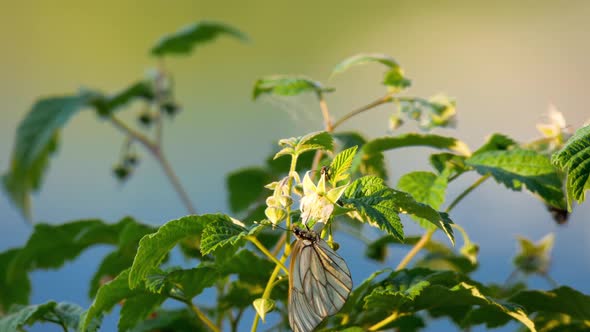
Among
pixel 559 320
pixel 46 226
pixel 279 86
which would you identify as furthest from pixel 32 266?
pixel 559 320

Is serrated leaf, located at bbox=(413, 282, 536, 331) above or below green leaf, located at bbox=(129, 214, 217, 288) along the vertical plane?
below

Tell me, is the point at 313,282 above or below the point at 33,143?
below

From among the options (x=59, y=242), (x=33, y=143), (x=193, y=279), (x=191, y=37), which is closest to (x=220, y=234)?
(x=193, y=279)

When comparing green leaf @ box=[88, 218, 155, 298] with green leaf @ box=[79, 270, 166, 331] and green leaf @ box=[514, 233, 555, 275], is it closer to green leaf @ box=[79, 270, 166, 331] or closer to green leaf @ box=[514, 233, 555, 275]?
green leaf @ box=[79, 270, 166, 331]

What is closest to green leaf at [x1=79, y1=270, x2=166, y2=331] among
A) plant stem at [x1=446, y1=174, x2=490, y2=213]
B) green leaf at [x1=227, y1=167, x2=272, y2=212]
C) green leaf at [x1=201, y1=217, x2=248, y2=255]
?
green leaf at [x1=201, y1=217, x2=248, y2=255]

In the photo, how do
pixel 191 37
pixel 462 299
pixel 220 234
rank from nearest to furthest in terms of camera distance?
pixel 220 234, pixel 462 299, pixel 191 37

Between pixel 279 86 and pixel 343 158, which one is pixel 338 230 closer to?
pixel 279 86

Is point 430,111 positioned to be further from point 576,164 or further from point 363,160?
point 576,164
